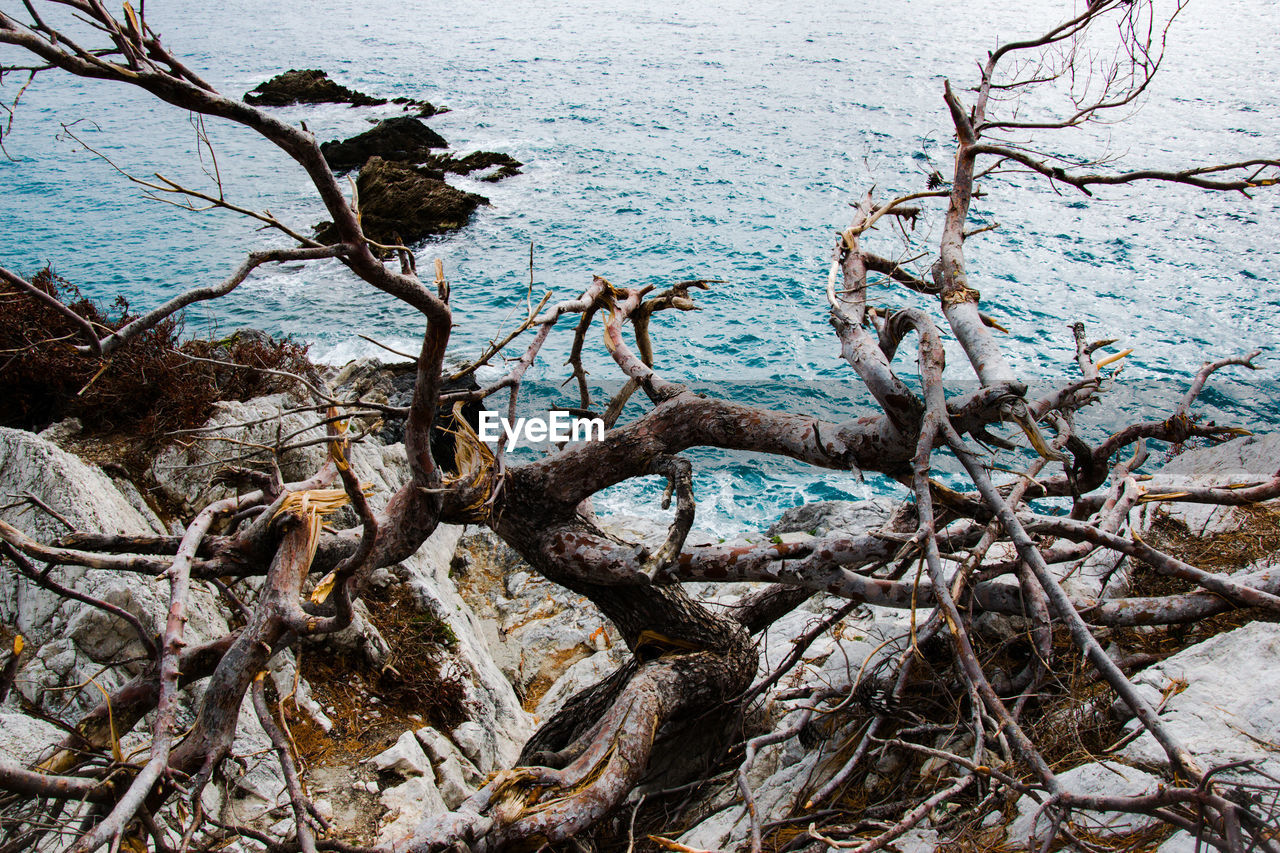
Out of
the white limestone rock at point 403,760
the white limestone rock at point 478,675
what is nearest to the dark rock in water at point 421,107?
the white limestone rock at point 478,675

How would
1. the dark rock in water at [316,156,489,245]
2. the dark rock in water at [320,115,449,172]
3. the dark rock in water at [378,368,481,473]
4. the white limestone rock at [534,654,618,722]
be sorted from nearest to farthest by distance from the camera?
1. the white limestone rock at [534,654,618,722]
2. the dark rock in water at [378,368,481,473]
3. the dark rock in water at [316,156,489,245]
4. the dark rock in water at [320,115,449,172]

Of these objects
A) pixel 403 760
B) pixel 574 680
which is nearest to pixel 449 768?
pixel 403 760

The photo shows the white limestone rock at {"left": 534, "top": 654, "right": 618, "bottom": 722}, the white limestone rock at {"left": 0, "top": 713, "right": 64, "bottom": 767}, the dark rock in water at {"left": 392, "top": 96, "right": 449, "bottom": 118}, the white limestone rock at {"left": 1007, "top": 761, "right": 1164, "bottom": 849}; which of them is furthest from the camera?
the dark rock in water at {"left": 392, "top": 96, "right": 449, "bottom": 118}

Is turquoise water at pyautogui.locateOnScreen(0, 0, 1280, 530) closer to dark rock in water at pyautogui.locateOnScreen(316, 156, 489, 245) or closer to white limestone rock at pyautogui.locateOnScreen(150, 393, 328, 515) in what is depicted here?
dark rock in water at pyautogui.locateOnScreen(316, 156, 489, 245)

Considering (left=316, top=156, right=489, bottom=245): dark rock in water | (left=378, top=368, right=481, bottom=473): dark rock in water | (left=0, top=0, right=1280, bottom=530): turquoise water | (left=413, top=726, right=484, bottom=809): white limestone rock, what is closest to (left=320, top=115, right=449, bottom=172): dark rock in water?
(left=0, top=0, right=1280, bottom=530): turquoise water

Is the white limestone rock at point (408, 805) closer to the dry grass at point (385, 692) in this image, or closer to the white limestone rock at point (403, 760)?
the white limestone rock at point (403, 760)

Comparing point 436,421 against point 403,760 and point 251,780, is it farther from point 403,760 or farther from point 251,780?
point 251,780

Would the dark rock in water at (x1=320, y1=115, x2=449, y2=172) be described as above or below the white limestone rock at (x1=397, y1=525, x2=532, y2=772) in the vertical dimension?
above

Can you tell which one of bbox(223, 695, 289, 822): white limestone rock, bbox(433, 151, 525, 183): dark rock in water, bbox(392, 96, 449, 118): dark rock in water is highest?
bbox(392, 96, 449, 118): dark rock in water

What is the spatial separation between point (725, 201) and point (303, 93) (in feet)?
53.9

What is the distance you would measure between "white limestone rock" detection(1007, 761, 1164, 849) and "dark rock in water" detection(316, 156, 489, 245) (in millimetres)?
15478

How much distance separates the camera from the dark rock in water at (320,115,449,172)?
63.3 feet

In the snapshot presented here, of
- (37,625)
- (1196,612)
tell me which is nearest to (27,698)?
(37,625)

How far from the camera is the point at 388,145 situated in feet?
64.4
